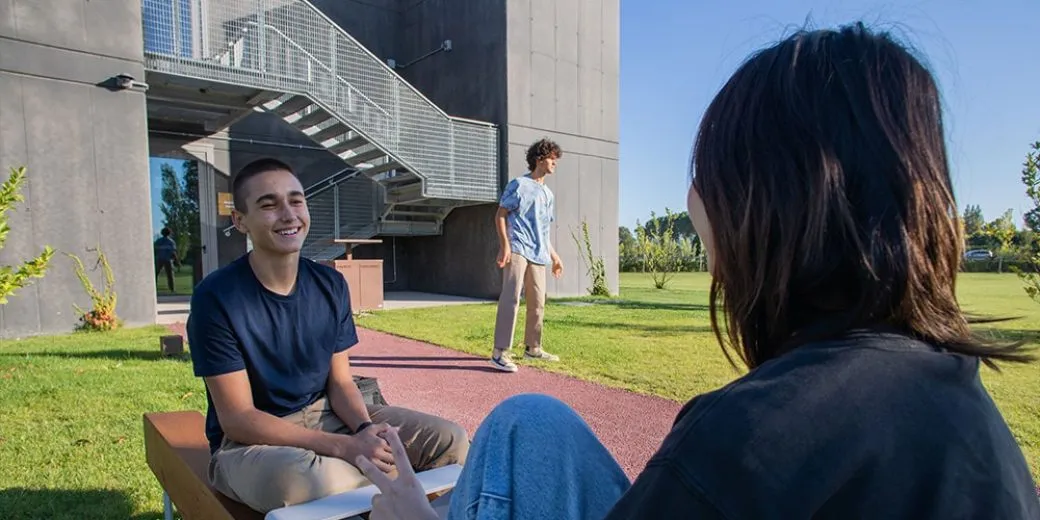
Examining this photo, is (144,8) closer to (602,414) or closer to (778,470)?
(602,414)

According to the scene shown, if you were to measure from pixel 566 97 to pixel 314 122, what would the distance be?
17.8 ft

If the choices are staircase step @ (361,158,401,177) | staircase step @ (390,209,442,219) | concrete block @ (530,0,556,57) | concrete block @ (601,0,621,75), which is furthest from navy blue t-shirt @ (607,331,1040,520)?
concrete block @ (601,0,621,75)

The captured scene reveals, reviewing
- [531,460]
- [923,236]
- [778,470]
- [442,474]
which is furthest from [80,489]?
[923,236]

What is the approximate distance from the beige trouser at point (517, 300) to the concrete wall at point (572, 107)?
658 centimetres

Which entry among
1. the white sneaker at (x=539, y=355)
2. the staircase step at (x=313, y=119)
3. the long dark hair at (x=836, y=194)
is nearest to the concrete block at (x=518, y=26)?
the staircase step at (x=313, y=119)

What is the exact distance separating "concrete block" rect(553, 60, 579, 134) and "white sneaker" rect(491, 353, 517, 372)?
26.6ft

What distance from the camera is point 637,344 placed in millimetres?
6129

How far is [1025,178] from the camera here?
696 centimetres

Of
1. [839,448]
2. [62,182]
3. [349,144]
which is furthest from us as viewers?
[349,144]

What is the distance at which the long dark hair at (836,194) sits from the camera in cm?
69

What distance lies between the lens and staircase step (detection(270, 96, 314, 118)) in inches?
354

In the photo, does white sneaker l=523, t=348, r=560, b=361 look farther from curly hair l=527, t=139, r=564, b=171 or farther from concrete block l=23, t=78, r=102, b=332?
concrete block l=23, t=78, r=102, b=332

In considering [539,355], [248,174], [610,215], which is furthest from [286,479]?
[610,215]

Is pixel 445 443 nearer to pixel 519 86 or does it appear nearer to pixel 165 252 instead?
pixel 519 86
